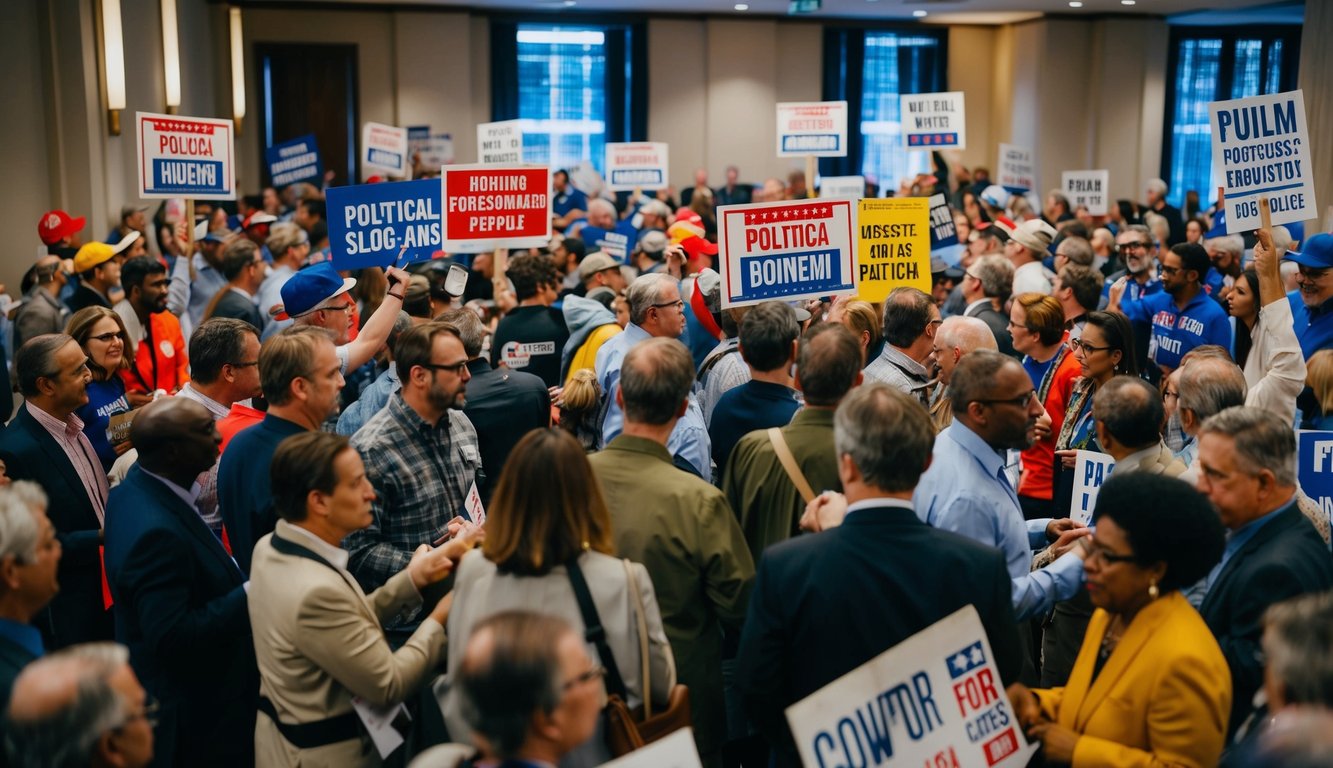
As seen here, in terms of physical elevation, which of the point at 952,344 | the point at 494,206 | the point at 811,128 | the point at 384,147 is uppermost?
the point at 811,128

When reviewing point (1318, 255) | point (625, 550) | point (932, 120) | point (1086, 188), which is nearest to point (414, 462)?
point (625, 550)

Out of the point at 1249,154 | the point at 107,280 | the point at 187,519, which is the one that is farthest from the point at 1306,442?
the point at 107,280

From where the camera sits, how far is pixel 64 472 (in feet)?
15.3

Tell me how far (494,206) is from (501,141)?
4247mm

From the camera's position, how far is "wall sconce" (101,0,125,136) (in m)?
12.4

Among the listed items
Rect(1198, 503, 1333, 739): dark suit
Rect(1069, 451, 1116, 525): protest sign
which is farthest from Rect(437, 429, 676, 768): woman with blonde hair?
Rect(1069, 451, 1116, 525): protest sign

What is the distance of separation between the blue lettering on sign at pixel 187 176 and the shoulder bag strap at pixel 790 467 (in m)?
6.93

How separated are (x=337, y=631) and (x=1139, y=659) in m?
1.97

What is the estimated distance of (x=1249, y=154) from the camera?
6.93 m

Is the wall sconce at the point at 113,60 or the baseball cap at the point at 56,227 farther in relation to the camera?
the wall sconce at the point at 113,60

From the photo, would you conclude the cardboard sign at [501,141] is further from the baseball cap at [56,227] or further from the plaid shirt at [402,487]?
the plaid shirt at [402,487]

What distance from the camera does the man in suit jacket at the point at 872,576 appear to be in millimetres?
2992

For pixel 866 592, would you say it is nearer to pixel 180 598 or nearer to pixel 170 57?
pixel 180 598

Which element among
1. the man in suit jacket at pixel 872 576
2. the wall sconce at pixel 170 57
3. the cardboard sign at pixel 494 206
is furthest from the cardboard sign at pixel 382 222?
the wall sconce at pixel 170 57
